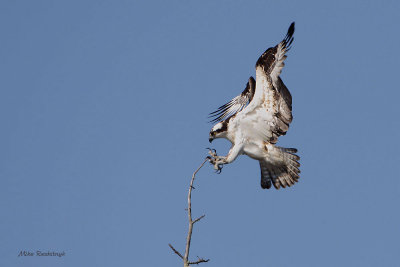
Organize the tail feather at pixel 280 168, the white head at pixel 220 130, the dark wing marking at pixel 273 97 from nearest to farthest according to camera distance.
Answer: the dark wing marking at pixel 273 97, the white head at pixel 220 130, the tail feather at pixel 280 168

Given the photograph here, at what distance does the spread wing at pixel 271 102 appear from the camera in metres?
10.4

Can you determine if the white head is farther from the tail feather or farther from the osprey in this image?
the tail feather

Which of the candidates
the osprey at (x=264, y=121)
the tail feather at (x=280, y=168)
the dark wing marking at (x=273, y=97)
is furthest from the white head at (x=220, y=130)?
the tail feather at (x=280, y=168)

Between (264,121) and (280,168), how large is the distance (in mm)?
1314

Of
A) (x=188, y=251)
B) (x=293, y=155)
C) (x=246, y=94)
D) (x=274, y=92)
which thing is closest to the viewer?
(x=188, y=251)

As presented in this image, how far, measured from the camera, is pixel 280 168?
11.6 meters

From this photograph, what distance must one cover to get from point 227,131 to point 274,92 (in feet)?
3.70

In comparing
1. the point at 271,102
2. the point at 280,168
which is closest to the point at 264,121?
the point at 271,102

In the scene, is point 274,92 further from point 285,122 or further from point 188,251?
point 188,251

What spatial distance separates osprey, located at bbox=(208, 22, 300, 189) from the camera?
1041 centimetres

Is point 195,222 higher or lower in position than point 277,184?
lower

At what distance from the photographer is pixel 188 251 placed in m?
7.29

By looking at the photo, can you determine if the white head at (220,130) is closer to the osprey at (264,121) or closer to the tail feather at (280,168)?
the osprey at (264,121)

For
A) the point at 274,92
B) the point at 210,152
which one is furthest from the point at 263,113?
the point at 210,152
